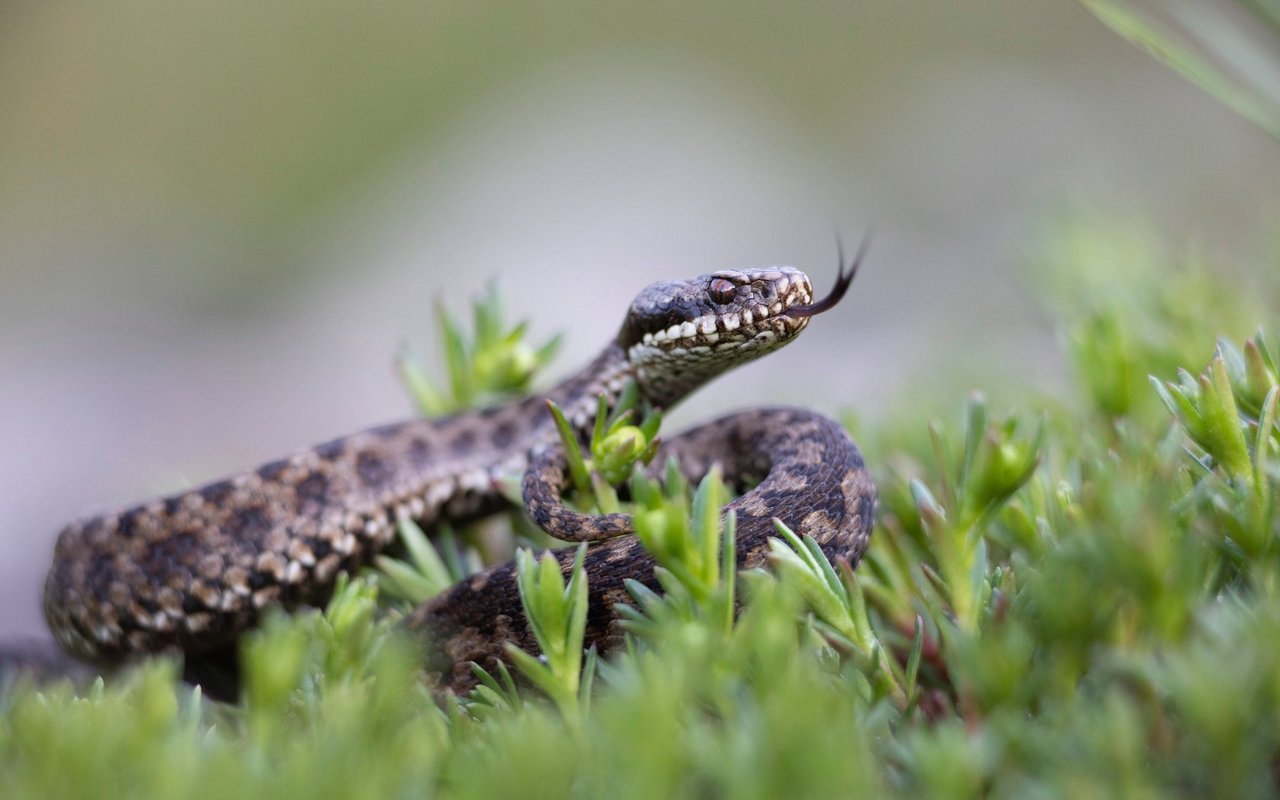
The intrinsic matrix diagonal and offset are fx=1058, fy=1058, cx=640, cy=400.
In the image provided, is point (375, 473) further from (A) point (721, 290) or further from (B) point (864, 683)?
(B) point (864, 683)

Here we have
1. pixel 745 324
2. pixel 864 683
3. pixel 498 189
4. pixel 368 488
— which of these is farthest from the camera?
pixel 498 189

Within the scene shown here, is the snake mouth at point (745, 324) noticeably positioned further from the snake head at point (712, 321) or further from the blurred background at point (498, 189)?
the blurred background at point (498, 189)

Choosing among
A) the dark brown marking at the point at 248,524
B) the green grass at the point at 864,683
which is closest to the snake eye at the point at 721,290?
the green grass at the point at 864,683

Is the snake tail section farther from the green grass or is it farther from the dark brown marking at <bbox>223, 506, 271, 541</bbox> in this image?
the dark brown marking at <bbox>223, 506, 271, 541</bbox>

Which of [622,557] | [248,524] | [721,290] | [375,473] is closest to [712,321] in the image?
[721,290]

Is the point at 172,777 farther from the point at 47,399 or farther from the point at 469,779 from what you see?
the point at 47,399

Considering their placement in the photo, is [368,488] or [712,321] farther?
[368,488]
